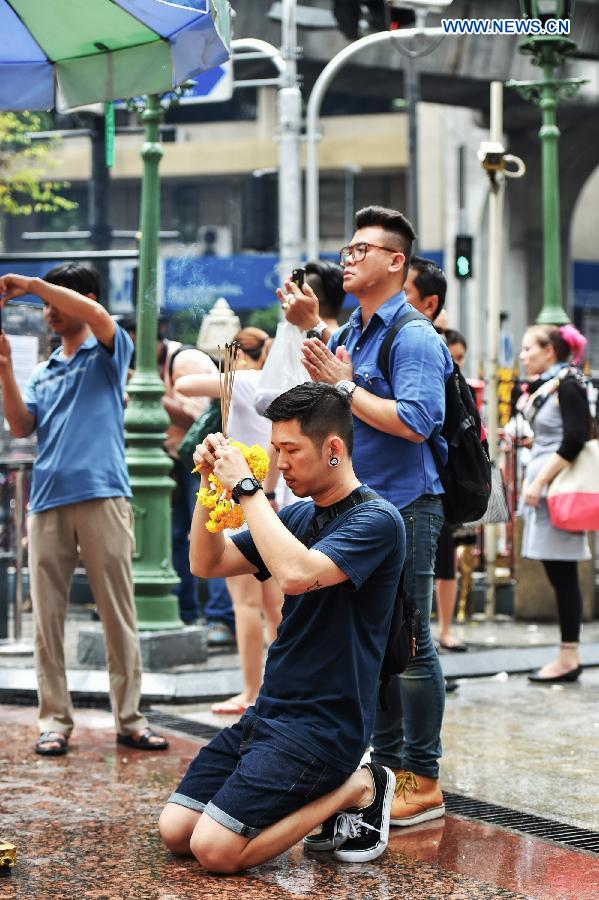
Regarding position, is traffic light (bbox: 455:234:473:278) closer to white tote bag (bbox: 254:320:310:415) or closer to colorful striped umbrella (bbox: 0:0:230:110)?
white tote bag (bbox: 254:320:310:415)

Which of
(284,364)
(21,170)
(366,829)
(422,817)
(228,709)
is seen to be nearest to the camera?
(366,829)

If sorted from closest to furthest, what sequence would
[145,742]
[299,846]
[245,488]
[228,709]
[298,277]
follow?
[245,488]
[299,846]
[298,277]
[145,742]
[228,709]

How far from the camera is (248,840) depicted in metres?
4.39

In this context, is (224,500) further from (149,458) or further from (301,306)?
Result: (149,458)

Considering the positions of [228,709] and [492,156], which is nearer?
[228,709]

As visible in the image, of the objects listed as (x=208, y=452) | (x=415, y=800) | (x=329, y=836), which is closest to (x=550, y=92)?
(x=415, y=800)

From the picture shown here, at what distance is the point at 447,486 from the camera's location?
17.9 feet

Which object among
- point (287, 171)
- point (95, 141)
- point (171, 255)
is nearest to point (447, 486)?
point (95, 141)

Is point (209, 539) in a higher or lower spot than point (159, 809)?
higher

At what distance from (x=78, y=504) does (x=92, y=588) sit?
36cm

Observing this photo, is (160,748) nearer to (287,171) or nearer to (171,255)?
(287,171)

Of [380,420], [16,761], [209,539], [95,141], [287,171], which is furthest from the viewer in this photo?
[287,171]

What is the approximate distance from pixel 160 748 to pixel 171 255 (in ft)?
132

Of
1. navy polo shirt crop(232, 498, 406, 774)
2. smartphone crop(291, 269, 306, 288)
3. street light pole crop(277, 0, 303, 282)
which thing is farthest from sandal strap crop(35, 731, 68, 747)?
street light pole crop(277, 0, 303, 282)
